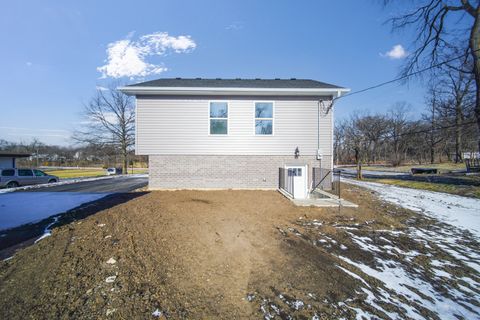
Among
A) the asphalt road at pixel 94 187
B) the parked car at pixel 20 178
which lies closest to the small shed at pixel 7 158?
the parked car at pixel 20 178

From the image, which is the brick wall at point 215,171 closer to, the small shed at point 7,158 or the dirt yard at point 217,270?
the dirt yard at point 217,270

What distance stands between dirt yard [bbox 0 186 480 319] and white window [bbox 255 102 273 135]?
5.10m

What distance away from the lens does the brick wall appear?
29.7 ft

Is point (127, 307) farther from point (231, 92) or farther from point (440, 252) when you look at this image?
point (231, 92)

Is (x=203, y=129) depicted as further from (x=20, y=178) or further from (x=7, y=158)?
(x=7, y=158)

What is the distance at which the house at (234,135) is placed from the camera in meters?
8.99

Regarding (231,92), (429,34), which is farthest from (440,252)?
(429,34)

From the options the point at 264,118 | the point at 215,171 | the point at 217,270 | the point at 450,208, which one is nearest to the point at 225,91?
the point at 264,118

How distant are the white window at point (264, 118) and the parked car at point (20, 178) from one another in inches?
641

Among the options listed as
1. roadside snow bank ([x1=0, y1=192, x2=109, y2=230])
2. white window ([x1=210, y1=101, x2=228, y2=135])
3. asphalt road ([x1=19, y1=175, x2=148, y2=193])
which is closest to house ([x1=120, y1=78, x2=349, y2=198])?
white window ([x1=210, y1=101, x2=228, y2=135])

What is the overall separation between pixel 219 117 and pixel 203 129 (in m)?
0.95

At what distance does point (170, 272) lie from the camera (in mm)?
2752

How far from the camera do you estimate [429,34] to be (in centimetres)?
1252

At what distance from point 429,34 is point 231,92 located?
46.7 feet
